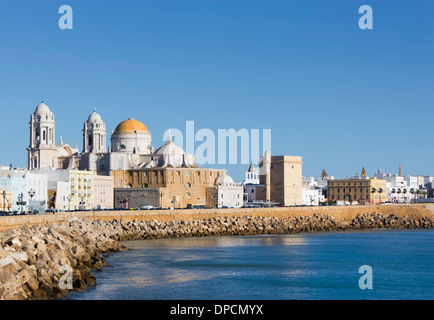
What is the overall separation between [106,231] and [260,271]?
17106 mm

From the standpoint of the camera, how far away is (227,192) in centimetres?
9581

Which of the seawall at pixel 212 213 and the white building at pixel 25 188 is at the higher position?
the white building at pixel 25 188

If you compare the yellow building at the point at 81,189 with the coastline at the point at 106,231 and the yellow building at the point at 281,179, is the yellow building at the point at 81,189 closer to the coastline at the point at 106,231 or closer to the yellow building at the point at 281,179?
the coastline at the point at 106,231

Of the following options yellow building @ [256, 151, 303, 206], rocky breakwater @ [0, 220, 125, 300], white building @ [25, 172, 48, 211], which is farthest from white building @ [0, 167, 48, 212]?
yellow building @ [256, 151, 303, 206]

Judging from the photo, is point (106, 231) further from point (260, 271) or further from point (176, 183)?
point (176, 183)

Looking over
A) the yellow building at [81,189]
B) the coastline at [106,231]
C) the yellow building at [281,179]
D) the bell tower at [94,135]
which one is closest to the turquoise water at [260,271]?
the coastline at [106,231]

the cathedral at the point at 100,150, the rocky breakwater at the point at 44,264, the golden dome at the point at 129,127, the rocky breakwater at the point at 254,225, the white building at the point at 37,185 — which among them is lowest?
the rocky breakwater at the point at 254,225

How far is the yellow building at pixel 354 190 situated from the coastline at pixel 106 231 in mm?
35819

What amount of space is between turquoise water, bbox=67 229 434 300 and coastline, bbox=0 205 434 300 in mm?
1327

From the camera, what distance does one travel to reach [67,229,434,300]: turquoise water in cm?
2827

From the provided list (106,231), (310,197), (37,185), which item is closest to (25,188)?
(37,185)

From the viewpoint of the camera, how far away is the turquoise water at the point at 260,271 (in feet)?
92.7

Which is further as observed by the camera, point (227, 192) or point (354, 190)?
point (354, 190)
